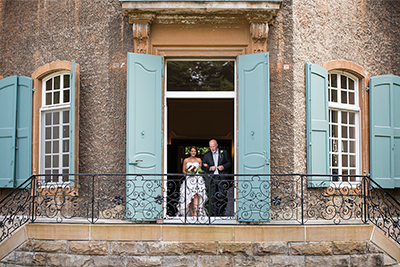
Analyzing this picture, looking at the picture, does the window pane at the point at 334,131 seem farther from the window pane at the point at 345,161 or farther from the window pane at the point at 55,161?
the window pane at the point at 55,161

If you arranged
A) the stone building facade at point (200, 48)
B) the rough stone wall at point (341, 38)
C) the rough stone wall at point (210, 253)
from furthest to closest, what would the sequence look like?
1. the rough stone wall at point (341, 38)
2. the stone building facade at point (200, 48)
3. the rough stone wall at point (210, 253)

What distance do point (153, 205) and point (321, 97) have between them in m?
3.44

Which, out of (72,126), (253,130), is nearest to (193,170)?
(253,130)

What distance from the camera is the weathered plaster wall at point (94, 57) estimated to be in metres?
8.69

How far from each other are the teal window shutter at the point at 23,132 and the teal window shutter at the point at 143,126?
87.9 inches

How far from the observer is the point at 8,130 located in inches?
368

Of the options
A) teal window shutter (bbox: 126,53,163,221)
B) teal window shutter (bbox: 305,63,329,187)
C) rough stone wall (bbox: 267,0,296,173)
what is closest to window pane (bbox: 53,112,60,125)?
teal window shutter (bbox: 126,53,163,221)

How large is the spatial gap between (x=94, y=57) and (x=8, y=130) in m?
2.17

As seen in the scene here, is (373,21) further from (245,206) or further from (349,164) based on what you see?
(245,206)

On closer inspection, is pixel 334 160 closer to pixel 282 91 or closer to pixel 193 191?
pixel 282 91

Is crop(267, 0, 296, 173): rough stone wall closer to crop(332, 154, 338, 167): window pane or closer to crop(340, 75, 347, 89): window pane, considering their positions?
crop(332, 154, 338, 167): window pane

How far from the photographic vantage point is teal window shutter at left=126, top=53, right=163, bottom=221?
802 cm

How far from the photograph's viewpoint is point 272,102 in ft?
28.2

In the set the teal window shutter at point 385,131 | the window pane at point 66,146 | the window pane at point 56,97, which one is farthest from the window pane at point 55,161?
the teal window shutter at point 385,131
